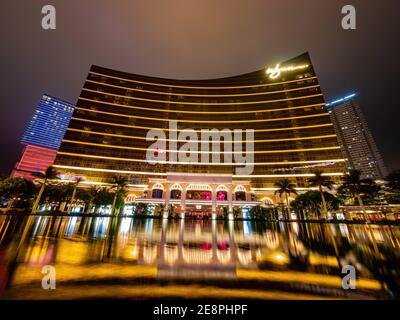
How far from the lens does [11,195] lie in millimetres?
39000

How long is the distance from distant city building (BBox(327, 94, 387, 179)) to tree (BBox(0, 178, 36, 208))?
20565cm

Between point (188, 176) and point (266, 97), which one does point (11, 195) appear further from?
point (266, 97)

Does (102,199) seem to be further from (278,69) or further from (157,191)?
(278,69)

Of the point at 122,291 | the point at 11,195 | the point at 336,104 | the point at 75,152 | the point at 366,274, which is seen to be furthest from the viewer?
the point at 336,104

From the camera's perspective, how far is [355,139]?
535 ft

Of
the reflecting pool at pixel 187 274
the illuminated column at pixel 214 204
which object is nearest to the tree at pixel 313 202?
the illuminated column at pixel 214 204

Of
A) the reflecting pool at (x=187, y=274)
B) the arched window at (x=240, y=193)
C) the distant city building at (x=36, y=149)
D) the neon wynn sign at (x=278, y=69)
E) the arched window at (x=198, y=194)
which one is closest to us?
the reflecting pool at (x=187, y=274)

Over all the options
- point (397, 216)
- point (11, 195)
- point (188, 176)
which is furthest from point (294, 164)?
point (11, 195)

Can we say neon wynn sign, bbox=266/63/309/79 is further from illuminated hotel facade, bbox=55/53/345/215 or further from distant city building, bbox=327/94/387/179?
distant city building, bbox=327/94/387/179

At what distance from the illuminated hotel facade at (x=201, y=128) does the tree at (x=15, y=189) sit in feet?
77.2

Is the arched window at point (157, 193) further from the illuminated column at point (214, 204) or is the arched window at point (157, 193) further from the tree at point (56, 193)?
the tree at point (56, 193)

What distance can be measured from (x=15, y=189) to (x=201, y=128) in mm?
63304

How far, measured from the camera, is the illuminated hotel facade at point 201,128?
60.0 metres

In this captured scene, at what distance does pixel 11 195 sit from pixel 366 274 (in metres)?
58.6
